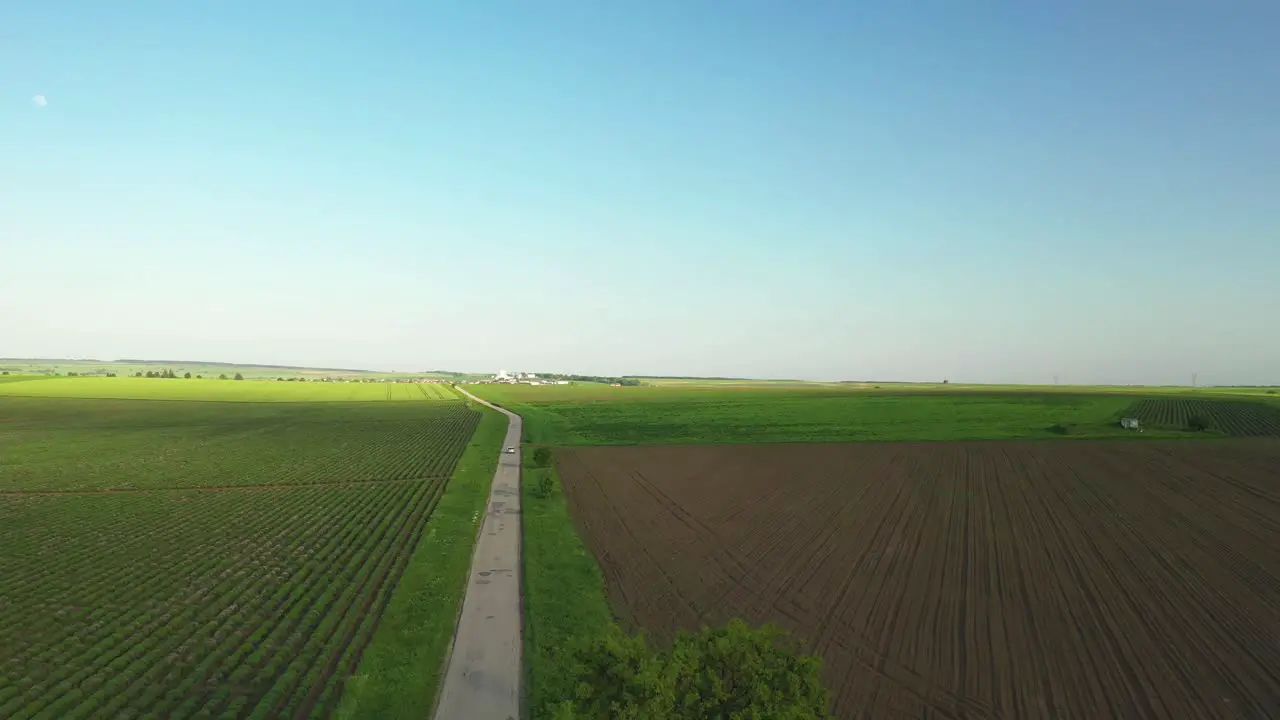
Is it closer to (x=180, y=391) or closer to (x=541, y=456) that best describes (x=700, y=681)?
(x=541, y=456)

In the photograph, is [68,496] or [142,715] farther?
[68,496]

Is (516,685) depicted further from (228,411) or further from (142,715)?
(228,411)

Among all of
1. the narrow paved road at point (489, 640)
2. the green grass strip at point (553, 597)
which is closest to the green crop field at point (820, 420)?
the green grass strip at point (553, 597)

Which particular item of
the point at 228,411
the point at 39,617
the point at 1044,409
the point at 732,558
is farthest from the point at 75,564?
the point at 1044,409

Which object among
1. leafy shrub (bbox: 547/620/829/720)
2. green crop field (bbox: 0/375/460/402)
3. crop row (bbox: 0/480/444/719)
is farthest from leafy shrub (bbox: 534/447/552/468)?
Answer: green crop field (bbox: 0/375/460/402)

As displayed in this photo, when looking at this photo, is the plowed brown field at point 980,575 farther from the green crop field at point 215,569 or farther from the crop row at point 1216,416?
the crop row at point 1216,416

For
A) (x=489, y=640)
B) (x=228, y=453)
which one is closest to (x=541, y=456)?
(x=489, y=640)
